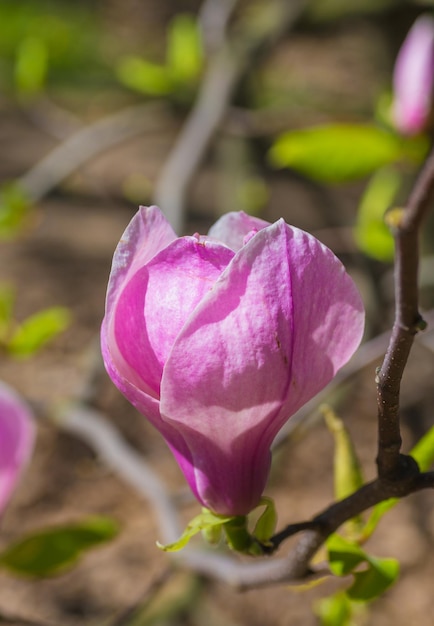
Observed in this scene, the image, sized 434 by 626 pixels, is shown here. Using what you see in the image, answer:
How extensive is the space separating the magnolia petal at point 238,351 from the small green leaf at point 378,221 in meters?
0.52

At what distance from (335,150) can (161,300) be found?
566 mm

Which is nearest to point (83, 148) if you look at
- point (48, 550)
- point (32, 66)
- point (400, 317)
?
point (32, 66)

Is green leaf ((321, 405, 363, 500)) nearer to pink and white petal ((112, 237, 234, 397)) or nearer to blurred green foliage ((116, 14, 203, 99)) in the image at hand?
pink and white petal ((112, 237, 234, 397))

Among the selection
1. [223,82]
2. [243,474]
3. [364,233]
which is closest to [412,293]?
[243,474]

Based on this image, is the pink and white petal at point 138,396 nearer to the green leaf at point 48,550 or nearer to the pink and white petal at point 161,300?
the pink and white petal at point 161,300

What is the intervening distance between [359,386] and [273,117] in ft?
1.93

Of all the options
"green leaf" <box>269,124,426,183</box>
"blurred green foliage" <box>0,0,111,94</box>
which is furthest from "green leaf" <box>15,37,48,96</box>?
"blurred green foliage" <box>0,0,111,94</box>

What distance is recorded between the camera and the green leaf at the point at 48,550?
22.7 inches

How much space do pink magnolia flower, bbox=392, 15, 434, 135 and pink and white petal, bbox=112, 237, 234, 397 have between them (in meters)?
0.63

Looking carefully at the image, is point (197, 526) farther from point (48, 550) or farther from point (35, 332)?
point (35, 332)

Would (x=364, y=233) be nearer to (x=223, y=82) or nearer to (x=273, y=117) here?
(x=223, y=82)

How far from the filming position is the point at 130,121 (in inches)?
56.3

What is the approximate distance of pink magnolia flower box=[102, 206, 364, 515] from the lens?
314 mm

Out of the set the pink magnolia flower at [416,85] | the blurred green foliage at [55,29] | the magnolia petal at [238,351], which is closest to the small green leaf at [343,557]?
the magnolia petal at [238,351]
